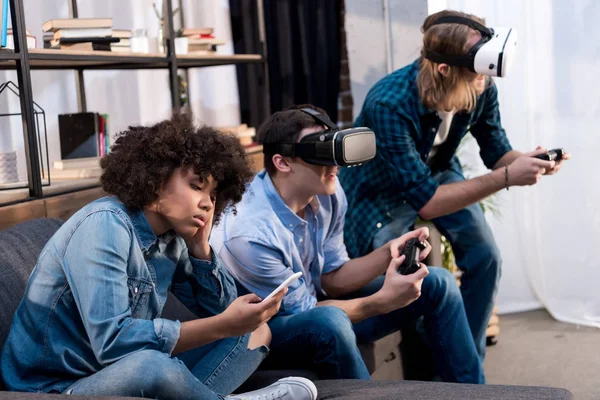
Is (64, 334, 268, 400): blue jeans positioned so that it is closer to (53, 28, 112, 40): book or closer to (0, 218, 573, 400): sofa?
(0, 218, 573, 400): sofa

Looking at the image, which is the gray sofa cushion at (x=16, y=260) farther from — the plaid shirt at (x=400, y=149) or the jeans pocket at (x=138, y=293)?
the plaid shirt at (x=400, y=149)

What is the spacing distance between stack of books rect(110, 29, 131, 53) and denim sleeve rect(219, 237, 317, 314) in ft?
3.84

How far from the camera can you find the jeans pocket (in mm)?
1677

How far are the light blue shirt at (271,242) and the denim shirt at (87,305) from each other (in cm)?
40

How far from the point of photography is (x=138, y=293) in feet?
5.54

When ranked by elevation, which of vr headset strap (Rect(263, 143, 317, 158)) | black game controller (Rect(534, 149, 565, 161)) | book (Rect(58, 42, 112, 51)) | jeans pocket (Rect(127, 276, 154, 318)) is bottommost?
jeans pocket (Rect(127, 276, 154, 318))

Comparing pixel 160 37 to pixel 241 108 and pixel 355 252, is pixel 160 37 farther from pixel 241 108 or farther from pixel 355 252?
pixel 355 252

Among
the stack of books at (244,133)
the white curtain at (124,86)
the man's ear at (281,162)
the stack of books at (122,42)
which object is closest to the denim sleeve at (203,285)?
the man's ear at (281,162)

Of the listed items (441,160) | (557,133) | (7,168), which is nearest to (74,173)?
(7,168)

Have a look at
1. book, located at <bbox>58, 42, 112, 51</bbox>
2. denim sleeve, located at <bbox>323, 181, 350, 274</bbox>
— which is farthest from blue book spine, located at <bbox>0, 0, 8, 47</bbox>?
denim sleeve, located at <bbox>323, 181, 350, 274</bbox>

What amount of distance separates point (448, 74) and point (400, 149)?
27cm

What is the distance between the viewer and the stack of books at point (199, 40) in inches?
140

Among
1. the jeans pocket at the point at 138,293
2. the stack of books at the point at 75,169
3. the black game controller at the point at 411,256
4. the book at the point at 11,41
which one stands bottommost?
the black game controller at the point at 411,256

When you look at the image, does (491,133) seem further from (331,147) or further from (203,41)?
(203,41)
